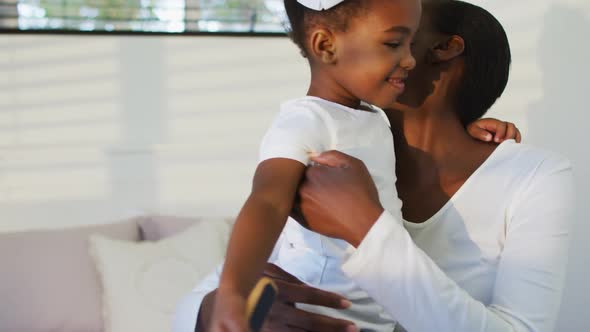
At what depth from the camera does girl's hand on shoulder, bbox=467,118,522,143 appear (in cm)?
150

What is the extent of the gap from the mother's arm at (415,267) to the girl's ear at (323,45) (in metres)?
0.21

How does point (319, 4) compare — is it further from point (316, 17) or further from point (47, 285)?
point (47, 285)

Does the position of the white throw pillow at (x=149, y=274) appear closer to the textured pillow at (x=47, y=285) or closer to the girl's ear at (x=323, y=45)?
the textured pillow at (x=47, y=285)

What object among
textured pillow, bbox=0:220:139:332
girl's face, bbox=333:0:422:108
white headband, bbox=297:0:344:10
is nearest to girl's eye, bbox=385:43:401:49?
girl's face, bbox=333:0:422:108

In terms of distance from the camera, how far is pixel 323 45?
122 centimetres

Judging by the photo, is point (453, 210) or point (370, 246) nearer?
point (370, 246)

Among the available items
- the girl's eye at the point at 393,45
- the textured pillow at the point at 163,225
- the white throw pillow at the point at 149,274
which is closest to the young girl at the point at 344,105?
the girl's eye at the point at 393,45

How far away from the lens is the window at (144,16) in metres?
3.31

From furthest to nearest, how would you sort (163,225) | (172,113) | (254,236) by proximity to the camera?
(172,113) < (163,225) < (254,236)

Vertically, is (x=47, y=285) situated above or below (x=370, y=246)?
below

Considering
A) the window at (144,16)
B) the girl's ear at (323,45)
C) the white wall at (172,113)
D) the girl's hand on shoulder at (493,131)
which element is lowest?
the white wall at (172,113)

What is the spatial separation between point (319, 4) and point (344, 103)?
6.6 inches

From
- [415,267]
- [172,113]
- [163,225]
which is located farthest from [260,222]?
[172,113]

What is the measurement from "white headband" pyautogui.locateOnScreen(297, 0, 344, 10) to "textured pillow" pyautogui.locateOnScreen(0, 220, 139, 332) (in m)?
1.95
